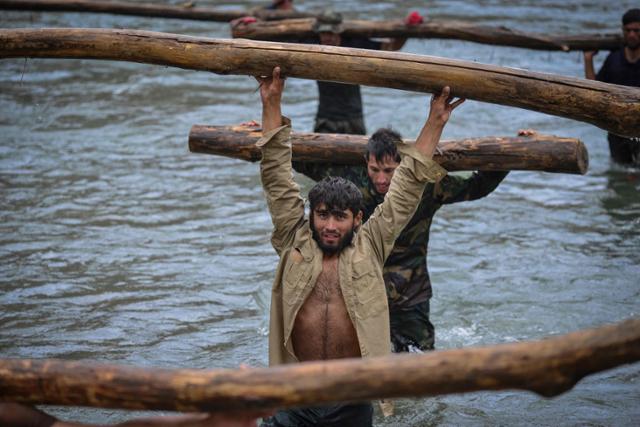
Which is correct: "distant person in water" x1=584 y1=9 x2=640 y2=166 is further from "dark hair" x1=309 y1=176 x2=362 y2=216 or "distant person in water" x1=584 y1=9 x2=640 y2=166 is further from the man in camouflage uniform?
"dark hair" x1=309 y1=176 x2=362 y2=216

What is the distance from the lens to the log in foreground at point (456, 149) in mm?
5496

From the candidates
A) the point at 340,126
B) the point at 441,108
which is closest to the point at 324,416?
the point at 441,108

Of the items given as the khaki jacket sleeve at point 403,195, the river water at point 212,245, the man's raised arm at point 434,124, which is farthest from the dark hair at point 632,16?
the khaki jacket sleeve at point 403,195

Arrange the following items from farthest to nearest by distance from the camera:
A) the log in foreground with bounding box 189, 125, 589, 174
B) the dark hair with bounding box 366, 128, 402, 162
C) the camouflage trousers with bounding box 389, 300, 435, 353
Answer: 1. the camouflage trousers with bounding box 389, 300, 435, 353
2. the log in foreground with bounding box 189, 125, 589, 174
3. the dark hair with bounding box 366, 128, 402, 162

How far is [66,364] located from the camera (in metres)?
3.39

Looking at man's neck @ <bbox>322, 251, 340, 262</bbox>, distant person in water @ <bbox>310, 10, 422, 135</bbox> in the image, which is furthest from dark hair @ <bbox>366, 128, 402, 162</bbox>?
distant person in water @ <bbox>310, 10, 422, 135</bbox>

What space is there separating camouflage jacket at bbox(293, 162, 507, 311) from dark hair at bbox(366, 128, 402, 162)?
335 mm

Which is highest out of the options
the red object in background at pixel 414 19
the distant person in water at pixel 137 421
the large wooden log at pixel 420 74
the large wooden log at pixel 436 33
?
the red object in background at pixel 414 19

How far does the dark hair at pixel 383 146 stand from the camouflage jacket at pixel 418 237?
335 mm

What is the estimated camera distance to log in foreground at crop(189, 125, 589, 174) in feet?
18.0

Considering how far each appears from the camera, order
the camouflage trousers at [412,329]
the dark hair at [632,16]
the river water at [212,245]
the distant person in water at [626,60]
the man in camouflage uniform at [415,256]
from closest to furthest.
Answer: the man in camouflage uniform at [415,256], the camouflage trousers at [412,329], the river water at [212,245], the dark hair at [632,16], the distant person in water at [626,60]

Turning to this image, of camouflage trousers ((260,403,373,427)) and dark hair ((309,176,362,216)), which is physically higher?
dark hair ((309,176,362,216))

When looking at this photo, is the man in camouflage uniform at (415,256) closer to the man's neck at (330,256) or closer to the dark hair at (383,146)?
the dark hair at (383,146)

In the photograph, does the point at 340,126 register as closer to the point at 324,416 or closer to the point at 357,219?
the point at 357,219
